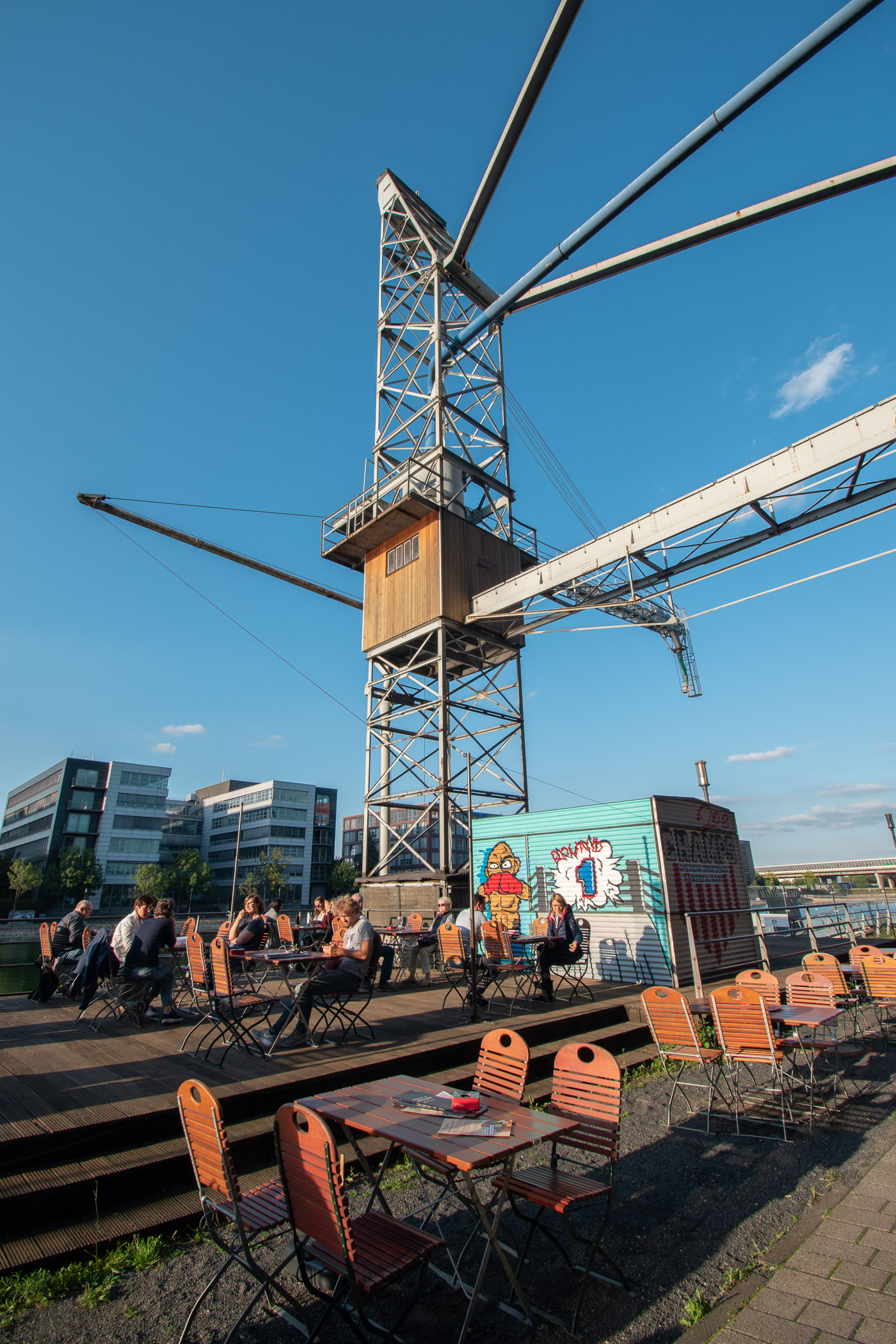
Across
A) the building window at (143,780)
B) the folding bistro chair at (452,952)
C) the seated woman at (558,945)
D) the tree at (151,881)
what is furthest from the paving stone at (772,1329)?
the building window at (143,780)

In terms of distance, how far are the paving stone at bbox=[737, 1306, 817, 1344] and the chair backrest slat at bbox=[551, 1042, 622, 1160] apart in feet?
2.67

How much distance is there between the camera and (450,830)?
1644cm

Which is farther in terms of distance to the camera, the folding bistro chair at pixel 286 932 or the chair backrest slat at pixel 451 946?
the folding bistro chair at pixel 286 932

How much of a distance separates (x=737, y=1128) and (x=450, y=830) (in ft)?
37.2

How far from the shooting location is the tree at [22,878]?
55.1 m

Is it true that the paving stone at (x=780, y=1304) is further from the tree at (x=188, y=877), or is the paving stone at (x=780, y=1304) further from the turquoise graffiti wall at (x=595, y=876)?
the tree at (x=188, y=877)

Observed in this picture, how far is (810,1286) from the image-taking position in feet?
10.1

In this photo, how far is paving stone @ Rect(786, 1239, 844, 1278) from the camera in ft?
10.6

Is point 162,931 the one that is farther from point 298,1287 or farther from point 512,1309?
point 512,1309

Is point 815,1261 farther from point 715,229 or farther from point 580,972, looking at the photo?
point 715,229

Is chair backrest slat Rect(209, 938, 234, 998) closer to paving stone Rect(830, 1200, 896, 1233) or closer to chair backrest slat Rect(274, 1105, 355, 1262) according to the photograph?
chair backrest slat Rect(274, 1105, 355, 1262)

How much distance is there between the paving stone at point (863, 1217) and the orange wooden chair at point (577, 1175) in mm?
1371

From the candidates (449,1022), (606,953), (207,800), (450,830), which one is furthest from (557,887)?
(207,800)

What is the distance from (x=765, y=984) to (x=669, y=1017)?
1.80m
